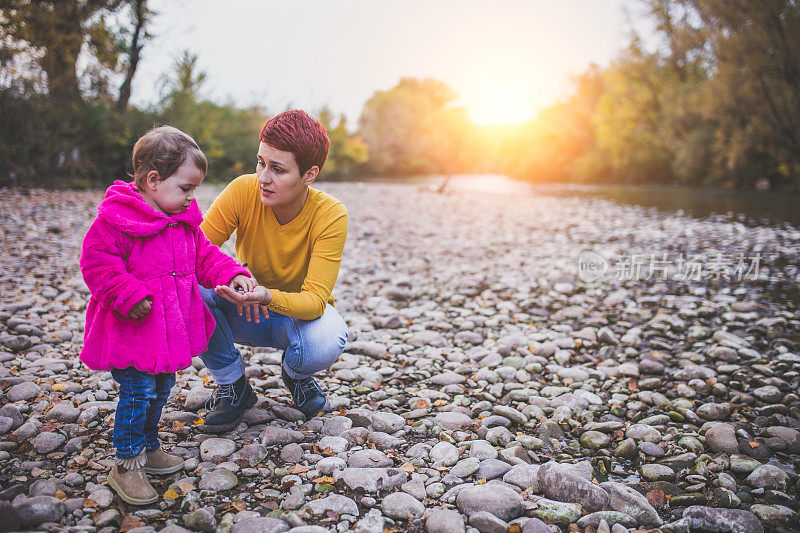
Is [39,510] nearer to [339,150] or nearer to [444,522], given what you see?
[444,522]

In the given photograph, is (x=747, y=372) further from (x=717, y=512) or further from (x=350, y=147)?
(x=350, y=147)

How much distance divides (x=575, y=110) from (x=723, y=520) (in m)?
40.4

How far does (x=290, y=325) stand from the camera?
2.76 metres

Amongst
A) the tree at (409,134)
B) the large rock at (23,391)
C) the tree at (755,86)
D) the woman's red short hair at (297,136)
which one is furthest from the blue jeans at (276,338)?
the tree at (409,134)

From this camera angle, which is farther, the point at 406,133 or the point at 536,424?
the point at 406,133

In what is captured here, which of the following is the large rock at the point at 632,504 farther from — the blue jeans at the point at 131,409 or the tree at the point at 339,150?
the tree at the point at 339,150

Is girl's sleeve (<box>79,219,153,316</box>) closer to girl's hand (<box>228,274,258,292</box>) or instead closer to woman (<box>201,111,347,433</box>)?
girl's hand (<box>228,274,258,292</box>)

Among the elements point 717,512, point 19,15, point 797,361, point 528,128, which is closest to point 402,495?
point 717,512

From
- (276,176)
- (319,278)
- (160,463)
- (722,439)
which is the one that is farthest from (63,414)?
(722,439)

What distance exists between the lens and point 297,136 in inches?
100

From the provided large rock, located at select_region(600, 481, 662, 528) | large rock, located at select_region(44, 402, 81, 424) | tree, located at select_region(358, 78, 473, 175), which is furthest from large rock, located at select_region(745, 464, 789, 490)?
tree, located at select_region(358, 78, 473, 175)

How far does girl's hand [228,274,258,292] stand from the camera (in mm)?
2371

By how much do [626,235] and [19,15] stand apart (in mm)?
14113

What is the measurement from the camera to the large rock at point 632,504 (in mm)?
2078
